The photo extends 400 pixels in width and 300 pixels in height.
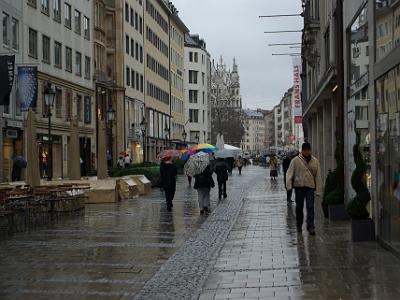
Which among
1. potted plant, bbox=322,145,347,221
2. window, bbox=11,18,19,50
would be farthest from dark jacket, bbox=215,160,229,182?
window, bbox=11,18,19,50

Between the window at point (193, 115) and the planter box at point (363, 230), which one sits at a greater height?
the window at point (193, 115)

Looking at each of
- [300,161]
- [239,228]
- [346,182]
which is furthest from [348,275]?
[346,182]

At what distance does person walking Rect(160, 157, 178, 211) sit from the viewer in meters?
20.8

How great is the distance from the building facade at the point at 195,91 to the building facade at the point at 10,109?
8052 cm

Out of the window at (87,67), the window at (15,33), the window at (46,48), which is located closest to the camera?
the window at (15,33)

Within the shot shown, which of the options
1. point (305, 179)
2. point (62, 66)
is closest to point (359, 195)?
point (305, 179)

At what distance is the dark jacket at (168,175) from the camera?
826 inches

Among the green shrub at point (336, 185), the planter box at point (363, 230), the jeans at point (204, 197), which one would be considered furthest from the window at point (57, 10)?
the planter box at point (363, 230)

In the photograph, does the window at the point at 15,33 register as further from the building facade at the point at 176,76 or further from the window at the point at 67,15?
the building facade at the point at 176,76

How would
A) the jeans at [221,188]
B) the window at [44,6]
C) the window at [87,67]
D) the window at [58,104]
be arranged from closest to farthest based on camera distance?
the jeans at [221,188], the window at [44,6], the window at [58,104], the window at [87,67]

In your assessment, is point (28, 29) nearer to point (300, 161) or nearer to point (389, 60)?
point (300, 161)

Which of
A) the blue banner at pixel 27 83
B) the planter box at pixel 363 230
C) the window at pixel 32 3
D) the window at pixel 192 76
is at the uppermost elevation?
the window at pixel 192 76

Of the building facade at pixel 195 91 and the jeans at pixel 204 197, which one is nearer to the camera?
the jeans at pixel 204 197

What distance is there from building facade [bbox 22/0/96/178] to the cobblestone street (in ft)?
84.4
